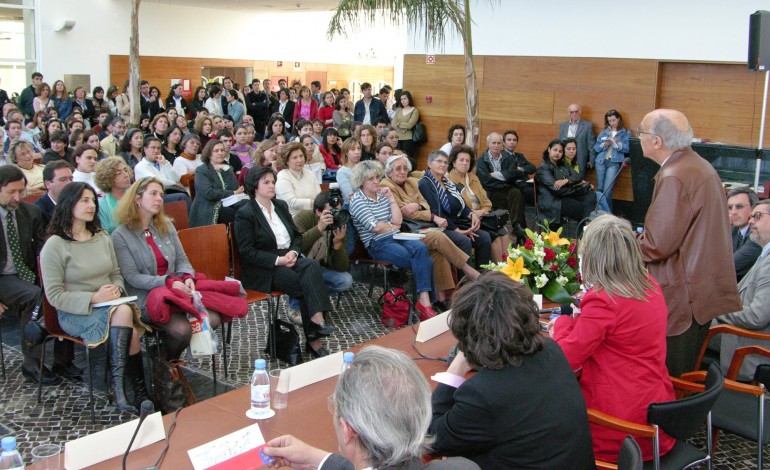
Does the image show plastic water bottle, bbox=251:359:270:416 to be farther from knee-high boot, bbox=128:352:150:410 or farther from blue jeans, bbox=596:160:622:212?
blue jeans, bbox=596:160:622:212

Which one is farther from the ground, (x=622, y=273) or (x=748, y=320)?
(x=622, y=273)

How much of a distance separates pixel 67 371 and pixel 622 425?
3414 mm

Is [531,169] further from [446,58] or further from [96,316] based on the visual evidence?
[96,316]

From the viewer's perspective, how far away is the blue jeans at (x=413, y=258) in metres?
5.74

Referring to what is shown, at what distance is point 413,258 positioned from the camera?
227 inches

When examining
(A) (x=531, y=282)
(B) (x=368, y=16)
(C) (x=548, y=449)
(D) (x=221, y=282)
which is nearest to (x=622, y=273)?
(C) (x=548, y=449)

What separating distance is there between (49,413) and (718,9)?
8607 mm

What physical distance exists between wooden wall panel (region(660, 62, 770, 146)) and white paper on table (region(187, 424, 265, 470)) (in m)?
8.42

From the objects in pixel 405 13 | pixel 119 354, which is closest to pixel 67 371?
pixel 119 354

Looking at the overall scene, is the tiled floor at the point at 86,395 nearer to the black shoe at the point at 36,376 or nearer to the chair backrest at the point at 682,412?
the black shoe at the point at 36,376

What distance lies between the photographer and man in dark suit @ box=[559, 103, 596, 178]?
10.2 m

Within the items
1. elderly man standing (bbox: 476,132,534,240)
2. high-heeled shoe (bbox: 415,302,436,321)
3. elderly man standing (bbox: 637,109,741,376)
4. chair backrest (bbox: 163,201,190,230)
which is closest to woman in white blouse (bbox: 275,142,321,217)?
chair backrest (bbox: 163,201,190,230)

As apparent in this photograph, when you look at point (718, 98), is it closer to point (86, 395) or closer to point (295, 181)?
point (295, 181)

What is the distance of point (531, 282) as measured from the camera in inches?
159
